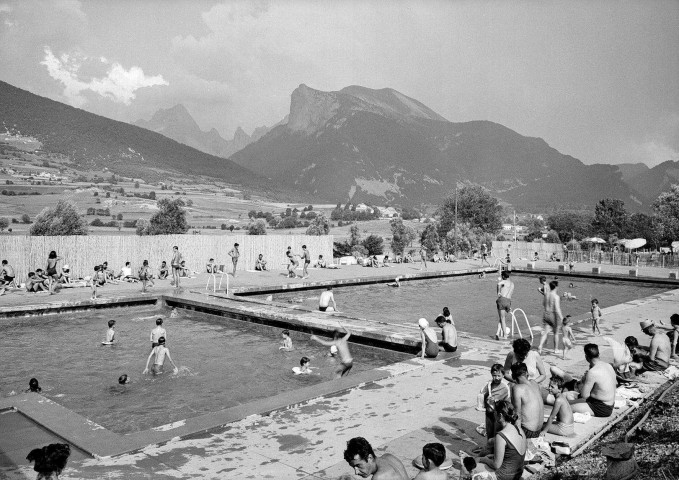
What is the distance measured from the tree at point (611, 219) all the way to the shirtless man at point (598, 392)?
258 feet

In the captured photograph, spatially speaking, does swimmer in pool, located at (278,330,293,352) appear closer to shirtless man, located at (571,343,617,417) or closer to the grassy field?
shirtless man, located at (571,343,617,417)

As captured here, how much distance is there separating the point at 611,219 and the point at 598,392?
80293 millimetres

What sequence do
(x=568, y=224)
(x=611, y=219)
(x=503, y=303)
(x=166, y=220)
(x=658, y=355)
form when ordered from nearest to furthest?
1. (x=658, y=355)
2. (x=503, y=303)
3. (x=166, y=220)
4. (x=611, y=219)
5. (x=568, y=224)

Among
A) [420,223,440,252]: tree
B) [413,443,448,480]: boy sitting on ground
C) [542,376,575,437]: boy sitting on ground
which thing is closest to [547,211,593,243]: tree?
[420,223,440,252]: tree

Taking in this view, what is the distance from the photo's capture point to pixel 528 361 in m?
7.89

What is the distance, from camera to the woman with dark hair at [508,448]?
5.09 meters

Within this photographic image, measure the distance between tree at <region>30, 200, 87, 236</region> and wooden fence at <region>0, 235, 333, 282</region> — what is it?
14123mm

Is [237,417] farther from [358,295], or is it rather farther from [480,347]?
[358,295]

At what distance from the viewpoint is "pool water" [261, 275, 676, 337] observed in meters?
18.2

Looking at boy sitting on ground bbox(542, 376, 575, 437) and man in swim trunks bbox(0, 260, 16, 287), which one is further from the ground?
man in swim trunks bbox(0, 260, 16, 287)

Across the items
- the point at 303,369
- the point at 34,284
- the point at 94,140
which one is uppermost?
the point at 94,140

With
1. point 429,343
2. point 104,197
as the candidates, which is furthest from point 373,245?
point 104,197

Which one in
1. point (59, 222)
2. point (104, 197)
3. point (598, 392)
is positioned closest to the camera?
point (598, 392)

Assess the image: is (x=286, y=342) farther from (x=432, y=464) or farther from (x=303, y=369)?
(x=432, y=464)
